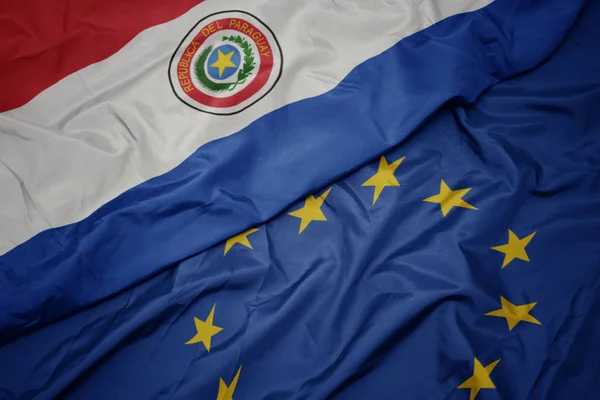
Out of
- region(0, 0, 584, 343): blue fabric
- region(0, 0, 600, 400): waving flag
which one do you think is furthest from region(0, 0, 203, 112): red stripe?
region(0, 0, 584, 343): blue fabric

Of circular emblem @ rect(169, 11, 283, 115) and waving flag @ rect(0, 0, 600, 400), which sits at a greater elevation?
circular emblem @ rect(169, 11, 283, 115)

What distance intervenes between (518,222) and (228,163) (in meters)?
0.54

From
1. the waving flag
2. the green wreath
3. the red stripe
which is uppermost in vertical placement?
the red stripe

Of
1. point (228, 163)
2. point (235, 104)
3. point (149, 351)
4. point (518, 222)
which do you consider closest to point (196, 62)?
point (235, 104)

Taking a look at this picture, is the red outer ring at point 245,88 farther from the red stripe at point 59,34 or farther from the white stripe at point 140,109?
the red stripe at point 59,34

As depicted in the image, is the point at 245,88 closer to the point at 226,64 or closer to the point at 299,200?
the point at 226,64

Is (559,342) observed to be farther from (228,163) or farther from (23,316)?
(23,316)

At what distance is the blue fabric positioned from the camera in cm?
97

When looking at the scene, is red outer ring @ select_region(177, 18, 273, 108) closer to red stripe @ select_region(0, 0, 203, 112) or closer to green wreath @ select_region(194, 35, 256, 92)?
green wreath @ select_region(194, 35, 256, 92)

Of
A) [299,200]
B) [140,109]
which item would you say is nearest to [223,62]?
[140,109]

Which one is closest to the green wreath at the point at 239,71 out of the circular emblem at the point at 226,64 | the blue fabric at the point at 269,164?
the circular emblem at the point at 226,64

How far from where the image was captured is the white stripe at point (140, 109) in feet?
3.40

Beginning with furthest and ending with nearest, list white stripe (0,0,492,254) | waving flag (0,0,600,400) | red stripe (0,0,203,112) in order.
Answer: red stripe (0,0,203,112), white stripe (0,0,492,254), waving flag (0,0,600,400)

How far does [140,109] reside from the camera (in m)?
1.10
